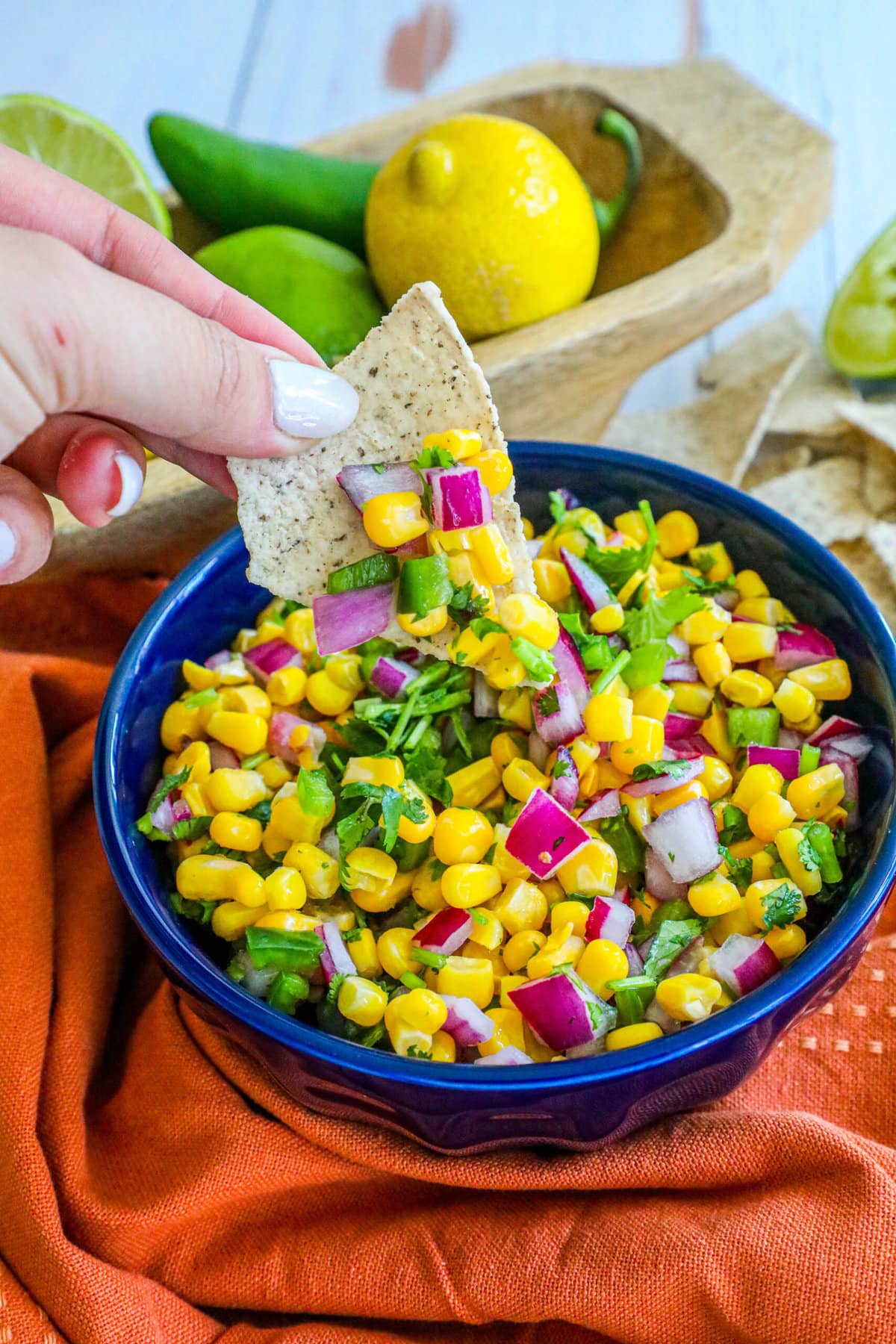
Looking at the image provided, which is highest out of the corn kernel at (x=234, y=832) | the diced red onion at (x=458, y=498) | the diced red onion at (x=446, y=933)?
the diced red onion at (x=458, y=498)

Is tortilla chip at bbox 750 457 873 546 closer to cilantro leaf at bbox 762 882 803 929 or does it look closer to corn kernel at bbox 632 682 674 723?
corn kernel at bbox 632 682 674 723

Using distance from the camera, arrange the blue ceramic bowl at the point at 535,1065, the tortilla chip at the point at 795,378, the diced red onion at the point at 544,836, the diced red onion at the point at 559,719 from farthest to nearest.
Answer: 1. the tortilla chip at the point at 795,378
2. the diced red onion at the point at 559,719
3. the diced red onion at the point at 544,836
4. the blue ceramic bowl at the point at 535,1065

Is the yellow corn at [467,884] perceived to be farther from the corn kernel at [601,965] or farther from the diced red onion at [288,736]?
the diced red onion at [288,736]

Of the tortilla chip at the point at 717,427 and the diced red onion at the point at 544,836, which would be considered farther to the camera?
the tortilla chip at the point at 717,427

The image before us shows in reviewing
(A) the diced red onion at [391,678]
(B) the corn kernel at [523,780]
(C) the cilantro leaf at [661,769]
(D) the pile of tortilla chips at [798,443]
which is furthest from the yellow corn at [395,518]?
(D) the pile of tortilla chips at [798,443]

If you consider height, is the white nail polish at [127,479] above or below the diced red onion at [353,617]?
above

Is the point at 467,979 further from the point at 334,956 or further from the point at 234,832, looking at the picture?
the point at 234,832

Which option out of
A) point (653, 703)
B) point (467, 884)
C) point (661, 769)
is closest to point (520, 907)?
point (467, 884)

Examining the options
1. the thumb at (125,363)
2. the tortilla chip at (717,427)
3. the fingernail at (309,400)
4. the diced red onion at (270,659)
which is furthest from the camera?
the tortilla chip at (717,427)

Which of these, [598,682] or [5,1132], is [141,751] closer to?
[5,1132]
